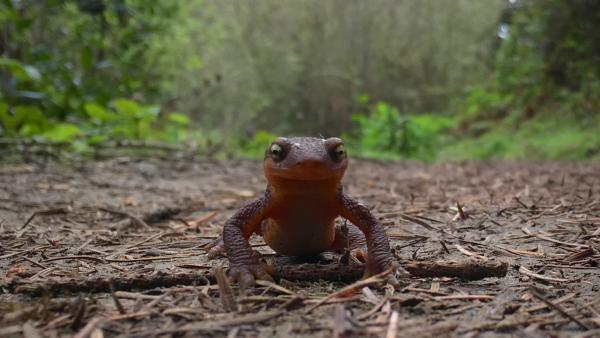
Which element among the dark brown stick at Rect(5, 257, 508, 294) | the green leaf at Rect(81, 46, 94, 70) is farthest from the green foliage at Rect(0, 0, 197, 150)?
the dark brown stick at Rect(5, 257, 508, 294)

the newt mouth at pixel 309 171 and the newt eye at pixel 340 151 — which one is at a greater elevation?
the newt eye at pixel 340 151

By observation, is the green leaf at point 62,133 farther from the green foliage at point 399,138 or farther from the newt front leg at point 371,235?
the green foliage at point 399,138

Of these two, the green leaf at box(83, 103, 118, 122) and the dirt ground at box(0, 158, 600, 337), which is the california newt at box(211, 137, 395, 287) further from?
the green leaf at box(83, 103, 118, 122)

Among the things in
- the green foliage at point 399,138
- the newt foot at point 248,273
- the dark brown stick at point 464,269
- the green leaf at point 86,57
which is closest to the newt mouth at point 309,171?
the newt foot at point 248,273

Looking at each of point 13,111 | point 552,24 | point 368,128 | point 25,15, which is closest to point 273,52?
point 368,128

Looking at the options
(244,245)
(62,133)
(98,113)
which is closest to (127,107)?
(98,113)

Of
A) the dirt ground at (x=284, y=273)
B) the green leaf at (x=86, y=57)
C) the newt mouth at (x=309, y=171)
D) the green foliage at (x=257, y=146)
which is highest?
the green leaf at (x=86, y=57)
